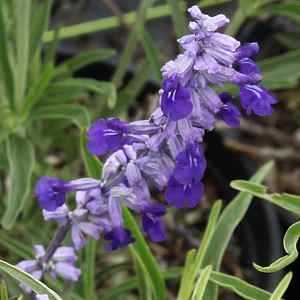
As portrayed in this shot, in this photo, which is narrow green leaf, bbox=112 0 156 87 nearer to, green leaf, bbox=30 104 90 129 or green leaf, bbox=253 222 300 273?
green leaf, bbox=30 104 90 129

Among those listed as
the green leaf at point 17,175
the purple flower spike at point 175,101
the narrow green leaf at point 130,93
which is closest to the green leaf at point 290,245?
the purple flower spike at point 175,101

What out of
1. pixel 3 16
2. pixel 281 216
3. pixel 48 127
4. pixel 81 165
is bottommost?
pixel 281 216

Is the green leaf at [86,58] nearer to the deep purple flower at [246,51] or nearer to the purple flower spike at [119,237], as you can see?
the purple flower spike at [119,237]

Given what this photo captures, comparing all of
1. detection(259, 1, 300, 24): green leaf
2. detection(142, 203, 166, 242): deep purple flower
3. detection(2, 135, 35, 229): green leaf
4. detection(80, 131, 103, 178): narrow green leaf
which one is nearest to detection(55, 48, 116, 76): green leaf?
detection(2, 135, 35, 229): green leaf

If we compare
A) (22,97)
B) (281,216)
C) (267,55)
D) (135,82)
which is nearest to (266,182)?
(281,216)

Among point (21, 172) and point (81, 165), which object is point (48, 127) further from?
point (21, 172)

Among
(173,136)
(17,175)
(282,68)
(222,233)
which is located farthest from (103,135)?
(282,68)
